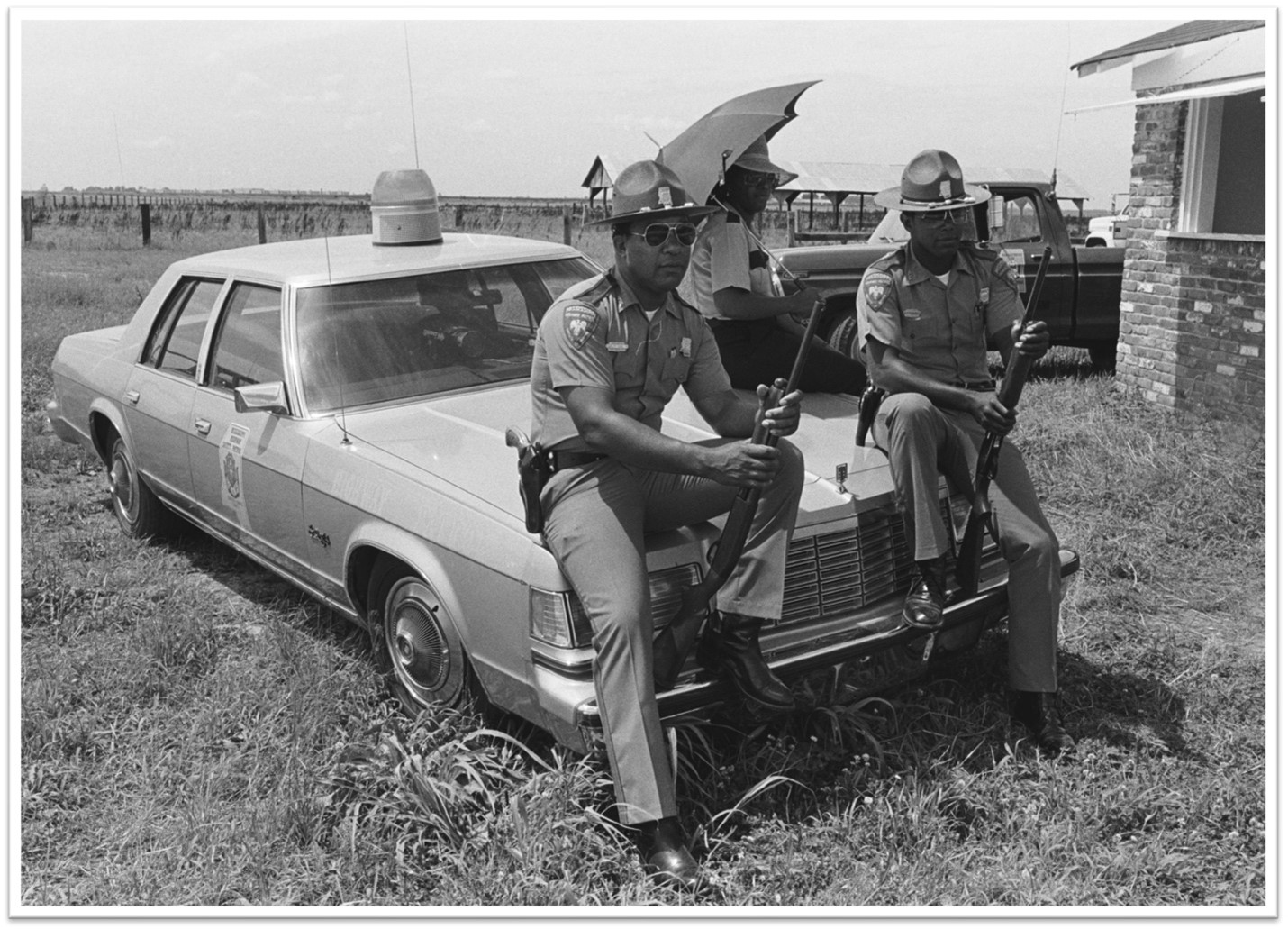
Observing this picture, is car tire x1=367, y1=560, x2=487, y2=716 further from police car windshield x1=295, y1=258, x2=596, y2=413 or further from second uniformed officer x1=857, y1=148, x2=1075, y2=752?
second uniformed officer x1=857, y1=148, x2=1075, y2=752

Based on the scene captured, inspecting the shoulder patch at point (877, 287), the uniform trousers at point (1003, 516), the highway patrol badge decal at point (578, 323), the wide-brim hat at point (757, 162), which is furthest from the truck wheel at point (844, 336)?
the highway patrol badge decal at point (578, 323)

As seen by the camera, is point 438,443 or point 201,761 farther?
point 438,443

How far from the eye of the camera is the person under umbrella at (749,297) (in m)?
5.10

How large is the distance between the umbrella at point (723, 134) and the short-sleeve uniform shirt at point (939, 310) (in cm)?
103

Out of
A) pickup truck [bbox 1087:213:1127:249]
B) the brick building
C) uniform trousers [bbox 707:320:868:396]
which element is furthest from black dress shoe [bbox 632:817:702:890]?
Result: pickup truck [bbox 1087:213:1127:249]

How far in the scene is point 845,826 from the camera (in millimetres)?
3439

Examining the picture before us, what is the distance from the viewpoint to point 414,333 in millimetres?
4840

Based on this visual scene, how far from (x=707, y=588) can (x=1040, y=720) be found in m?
1.33

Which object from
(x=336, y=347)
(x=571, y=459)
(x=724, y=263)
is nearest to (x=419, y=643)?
(x=571, y=459)

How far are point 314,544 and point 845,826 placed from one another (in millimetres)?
2058

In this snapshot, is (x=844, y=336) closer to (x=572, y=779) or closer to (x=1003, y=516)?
(x=1003, y=516)

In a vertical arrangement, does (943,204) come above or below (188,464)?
above

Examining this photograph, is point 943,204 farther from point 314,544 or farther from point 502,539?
point 314,544

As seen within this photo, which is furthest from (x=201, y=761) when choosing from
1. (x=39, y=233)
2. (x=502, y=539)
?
(x=39, y=233)
